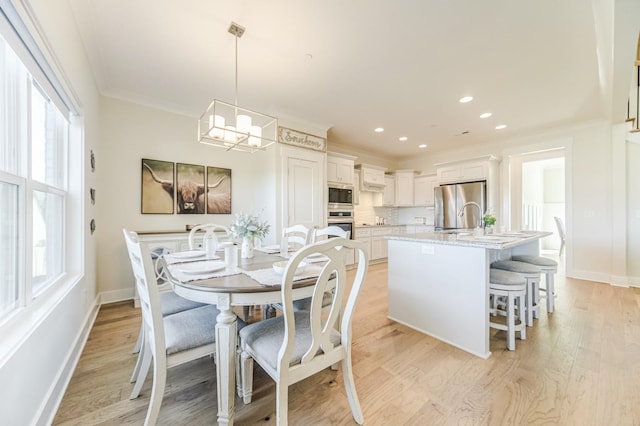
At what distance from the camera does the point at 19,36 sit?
→ 4.14ft

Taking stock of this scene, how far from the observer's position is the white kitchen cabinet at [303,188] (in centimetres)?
387

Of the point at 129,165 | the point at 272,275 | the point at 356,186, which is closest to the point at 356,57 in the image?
the point at 272,275

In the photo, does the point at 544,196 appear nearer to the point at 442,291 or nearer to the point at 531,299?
the point at 531,299

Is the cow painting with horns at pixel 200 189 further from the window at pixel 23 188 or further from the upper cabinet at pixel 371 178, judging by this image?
the upper cabinet at pixel 371 178

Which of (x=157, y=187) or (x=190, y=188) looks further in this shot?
(x=190, y=188)

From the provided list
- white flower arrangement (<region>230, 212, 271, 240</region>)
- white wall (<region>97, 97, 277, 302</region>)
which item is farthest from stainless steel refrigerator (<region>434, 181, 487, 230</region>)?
white flower arrangement (<region>230, 212, 271, 240</region>)

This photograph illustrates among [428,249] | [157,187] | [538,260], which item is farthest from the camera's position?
[157,187]

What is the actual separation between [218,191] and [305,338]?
3.07 m

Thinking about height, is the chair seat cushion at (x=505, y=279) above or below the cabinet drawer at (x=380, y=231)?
below

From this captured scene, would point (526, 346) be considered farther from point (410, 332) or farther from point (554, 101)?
point (554, 101)

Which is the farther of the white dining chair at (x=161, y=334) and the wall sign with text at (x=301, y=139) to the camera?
the wall sign with text at (x=301, y=139)

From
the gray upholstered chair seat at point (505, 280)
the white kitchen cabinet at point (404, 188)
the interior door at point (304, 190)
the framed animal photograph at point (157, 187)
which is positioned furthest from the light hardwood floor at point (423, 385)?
the white kitchen cabinet at point (404, 188)

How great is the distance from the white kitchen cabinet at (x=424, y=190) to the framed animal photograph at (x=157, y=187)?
5252mm

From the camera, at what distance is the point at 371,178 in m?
5.80
